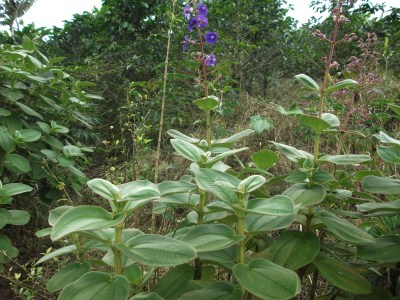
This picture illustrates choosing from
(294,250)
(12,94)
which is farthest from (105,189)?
(12,94)

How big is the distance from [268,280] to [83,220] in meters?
0.40

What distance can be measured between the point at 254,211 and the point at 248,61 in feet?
15.3

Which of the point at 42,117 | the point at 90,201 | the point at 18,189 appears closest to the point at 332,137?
the point at 90,201

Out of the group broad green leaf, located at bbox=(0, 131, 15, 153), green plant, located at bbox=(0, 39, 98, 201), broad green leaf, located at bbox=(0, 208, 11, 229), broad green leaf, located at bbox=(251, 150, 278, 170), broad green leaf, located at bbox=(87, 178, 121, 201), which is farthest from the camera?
green plant, located at bbox=(0, 39, 98, 201)

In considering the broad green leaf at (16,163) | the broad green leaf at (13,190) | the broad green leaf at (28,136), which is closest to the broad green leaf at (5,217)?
the broad green leaf at (13,190)

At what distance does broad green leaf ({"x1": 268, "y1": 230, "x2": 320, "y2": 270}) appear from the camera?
1.04 metres

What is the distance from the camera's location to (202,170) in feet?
3.45

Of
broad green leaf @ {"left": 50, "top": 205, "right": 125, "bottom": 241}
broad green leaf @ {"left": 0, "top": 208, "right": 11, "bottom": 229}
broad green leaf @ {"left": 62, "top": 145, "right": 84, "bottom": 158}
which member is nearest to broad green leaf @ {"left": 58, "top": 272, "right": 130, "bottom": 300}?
broad green leaf @ {"left": 50, "top": 205, "right": 125, "bottom": 241}

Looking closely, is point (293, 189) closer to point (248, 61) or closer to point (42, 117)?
point (42, 117)

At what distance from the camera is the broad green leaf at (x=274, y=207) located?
2.89 feet

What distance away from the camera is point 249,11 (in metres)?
5.48

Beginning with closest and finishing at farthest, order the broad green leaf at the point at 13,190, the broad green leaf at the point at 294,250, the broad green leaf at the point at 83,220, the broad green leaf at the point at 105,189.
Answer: the broad green leaf at the point at 83,220, the broad green leaf at the point at 105,189, the broad green leaf at the point at 294,250, the broad green leaf at the point at 13,190

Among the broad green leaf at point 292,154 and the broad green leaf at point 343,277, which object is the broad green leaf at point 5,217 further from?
the broad green leaf at point 343,277

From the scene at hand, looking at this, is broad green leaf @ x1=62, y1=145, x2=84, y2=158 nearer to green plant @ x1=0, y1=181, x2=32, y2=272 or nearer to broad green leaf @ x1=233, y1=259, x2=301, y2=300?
green plant @ x1=0, y1=181, x2=32, y2=272
